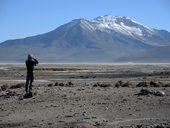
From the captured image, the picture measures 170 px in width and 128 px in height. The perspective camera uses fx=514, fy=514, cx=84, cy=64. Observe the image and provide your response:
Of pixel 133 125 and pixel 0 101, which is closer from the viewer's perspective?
pixel 133 125

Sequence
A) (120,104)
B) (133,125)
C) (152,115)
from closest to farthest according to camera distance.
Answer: (133,125) < (152,115) < (120,104)

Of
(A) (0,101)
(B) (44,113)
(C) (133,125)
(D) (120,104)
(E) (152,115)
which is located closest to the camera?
(C) (133,125)

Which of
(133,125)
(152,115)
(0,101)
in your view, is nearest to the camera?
(133,125)

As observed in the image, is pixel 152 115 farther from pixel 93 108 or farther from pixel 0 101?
pixel 0 101

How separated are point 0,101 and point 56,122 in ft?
20.3

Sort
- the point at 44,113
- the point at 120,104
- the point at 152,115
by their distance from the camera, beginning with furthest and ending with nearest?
1. the point at 120,104
2. the point at 44,113
3. the point at 152,115

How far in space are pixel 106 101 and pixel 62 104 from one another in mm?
1719

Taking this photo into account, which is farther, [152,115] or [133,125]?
[152,115]

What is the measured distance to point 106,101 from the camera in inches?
738

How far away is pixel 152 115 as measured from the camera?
1511 cm

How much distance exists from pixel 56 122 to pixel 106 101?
4.97m

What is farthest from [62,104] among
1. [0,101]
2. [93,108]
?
[0,101]

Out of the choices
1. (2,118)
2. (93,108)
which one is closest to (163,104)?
(93,108)

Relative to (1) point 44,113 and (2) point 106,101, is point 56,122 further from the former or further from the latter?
(2) point 106,101
